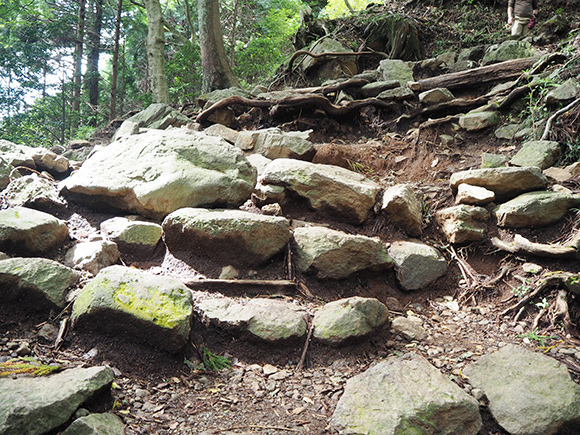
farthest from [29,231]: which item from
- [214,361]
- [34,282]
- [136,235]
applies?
[214,361]

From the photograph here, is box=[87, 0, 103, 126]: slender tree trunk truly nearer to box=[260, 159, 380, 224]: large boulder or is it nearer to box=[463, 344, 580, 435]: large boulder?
box=[260, 159, 380, 224]: large boulder

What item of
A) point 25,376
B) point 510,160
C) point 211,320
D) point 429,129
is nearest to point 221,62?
point 429,129

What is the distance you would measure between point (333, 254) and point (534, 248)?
1797 mm

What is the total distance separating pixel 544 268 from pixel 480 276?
1.69 ft

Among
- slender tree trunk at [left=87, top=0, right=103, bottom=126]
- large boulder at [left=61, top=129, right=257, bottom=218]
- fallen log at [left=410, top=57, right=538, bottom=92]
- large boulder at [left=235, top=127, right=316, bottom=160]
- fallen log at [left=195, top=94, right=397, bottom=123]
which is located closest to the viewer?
Result: large boulder at [left=61, top=129, right=257, bottom=218]

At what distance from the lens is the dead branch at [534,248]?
3.10m

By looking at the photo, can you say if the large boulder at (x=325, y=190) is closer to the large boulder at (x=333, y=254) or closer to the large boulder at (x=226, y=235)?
the large boulder at (x=333, y=254)

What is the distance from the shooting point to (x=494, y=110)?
5.29 metres

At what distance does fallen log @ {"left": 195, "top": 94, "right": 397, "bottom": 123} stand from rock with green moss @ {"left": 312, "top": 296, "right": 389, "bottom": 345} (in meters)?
4.12

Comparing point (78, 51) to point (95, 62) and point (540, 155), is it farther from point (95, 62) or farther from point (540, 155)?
point (540, 155)

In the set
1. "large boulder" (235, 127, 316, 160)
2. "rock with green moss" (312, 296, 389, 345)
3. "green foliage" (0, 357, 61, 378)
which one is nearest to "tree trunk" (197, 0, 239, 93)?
"large boulder" (235, 127, 316, 160)

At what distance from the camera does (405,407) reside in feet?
6.33

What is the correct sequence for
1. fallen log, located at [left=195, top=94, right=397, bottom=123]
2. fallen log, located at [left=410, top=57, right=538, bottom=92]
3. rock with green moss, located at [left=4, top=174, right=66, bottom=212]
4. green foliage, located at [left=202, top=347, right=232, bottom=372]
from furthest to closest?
1. fallen log, located at [left=195, top=94, right=397, bottom=123]
2. fallen log, located at [left=410, top=57, right=538, bottom=92]
3. rock with green moss, located at [left=4, top=174, right=66, bottom=212]
4. green foliage, located at [left=202, top=347, right=232, bottom=372]

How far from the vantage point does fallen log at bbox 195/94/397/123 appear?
19.8 ft
